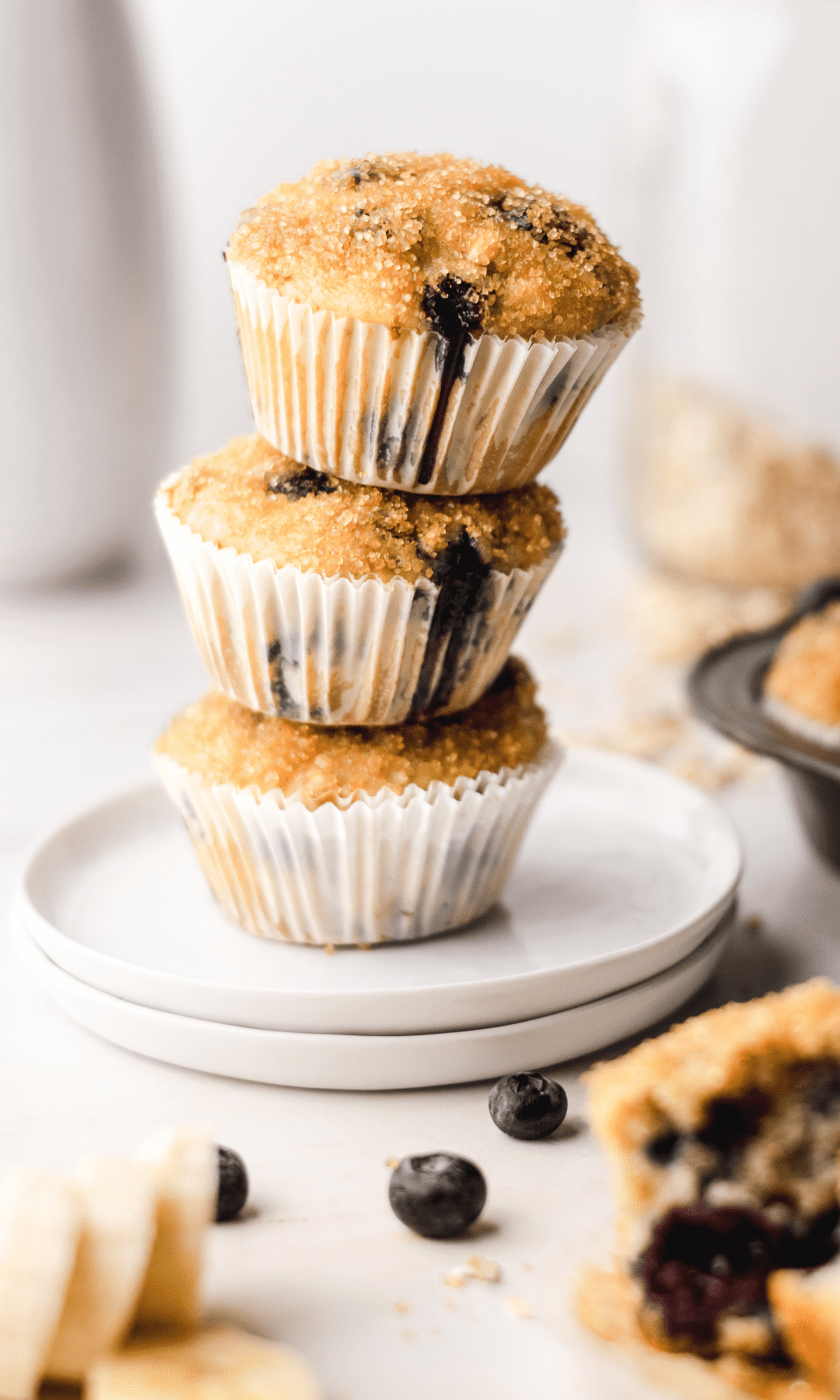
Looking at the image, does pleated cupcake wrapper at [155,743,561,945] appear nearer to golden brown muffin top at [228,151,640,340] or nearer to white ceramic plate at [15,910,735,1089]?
white ceramic plate at [15,910,735,1089]

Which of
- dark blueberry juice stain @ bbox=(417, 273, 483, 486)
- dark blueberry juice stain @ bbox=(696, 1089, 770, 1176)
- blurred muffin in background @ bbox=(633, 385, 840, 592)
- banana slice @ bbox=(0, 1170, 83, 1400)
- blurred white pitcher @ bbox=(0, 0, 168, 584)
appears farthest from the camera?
blurred muffin in background @ bbox=(633, 385, 840, 592)

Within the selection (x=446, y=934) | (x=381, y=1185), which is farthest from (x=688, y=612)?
(x=381, y=1185)

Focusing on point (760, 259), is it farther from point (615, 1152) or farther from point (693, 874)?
point (615, 1152)

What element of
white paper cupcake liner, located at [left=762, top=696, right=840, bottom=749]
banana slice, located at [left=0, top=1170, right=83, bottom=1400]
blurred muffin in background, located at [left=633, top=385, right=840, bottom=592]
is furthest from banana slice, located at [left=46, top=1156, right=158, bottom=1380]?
blurred muffin in background, located at [left=633, top=385, right=840, bottom=592]

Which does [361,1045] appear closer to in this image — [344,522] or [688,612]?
[344,522]

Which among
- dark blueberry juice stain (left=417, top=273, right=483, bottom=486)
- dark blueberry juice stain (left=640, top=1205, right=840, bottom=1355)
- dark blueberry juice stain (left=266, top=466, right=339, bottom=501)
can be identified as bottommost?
dark blueberry juice stain (left=640, top=1205, right=840, bottom=1355)

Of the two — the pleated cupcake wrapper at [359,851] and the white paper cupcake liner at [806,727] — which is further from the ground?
the pleated cupcake wrapper at [359,851]

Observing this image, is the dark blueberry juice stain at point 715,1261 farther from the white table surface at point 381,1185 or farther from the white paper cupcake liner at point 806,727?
the white paper cupcake liner at point 806,727

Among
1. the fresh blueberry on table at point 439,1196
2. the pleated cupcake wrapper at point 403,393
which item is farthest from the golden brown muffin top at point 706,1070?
the pleated cupcake wrapper at point 403,393
